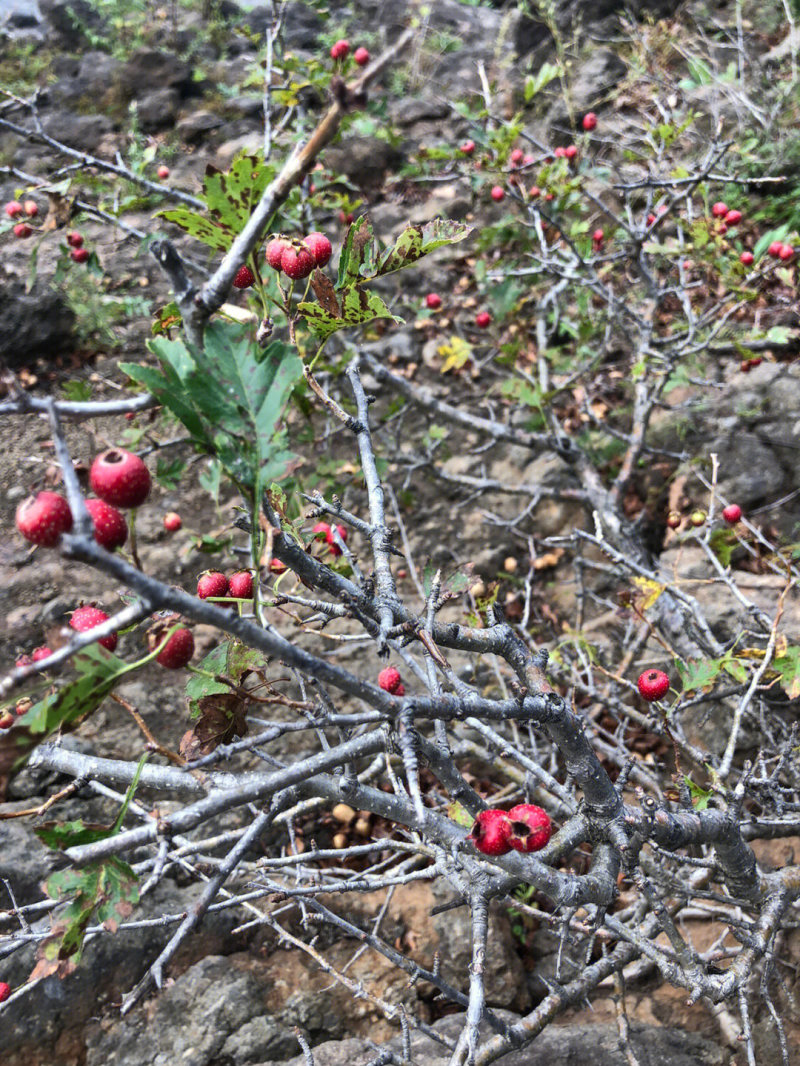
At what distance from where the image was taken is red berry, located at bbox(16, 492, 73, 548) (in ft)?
1.88

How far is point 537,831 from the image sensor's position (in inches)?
42.6

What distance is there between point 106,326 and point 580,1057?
16.0ft

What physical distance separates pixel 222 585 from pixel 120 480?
44 cm

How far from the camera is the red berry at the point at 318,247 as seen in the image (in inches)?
40.1

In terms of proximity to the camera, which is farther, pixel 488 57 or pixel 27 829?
pixel 488 57

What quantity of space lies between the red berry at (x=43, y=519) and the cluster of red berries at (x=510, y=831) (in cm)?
Answer: 73

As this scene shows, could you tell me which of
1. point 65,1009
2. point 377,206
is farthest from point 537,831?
point 377,206

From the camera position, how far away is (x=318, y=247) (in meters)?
1.04

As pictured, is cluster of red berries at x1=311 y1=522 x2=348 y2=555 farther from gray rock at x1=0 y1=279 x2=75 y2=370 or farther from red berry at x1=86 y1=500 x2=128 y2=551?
gray rock at x1=0 y1=279 x2=75 y2=370

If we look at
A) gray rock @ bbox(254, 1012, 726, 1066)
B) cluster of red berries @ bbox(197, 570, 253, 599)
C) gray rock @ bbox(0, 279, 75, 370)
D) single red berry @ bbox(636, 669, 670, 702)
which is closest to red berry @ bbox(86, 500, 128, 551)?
cluster of red berries @ bbox(197, 570, 253, 599)

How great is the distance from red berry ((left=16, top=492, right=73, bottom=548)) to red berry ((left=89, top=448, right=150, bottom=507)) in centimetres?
4

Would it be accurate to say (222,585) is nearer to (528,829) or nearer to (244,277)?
(244,277)

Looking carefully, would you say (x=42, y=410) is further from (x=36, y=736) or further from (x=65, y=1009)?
(x=65, y=1009)

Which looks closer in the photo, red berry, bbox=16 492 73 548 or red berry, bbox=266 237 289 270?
red berry, bbox=16 492 73 548
